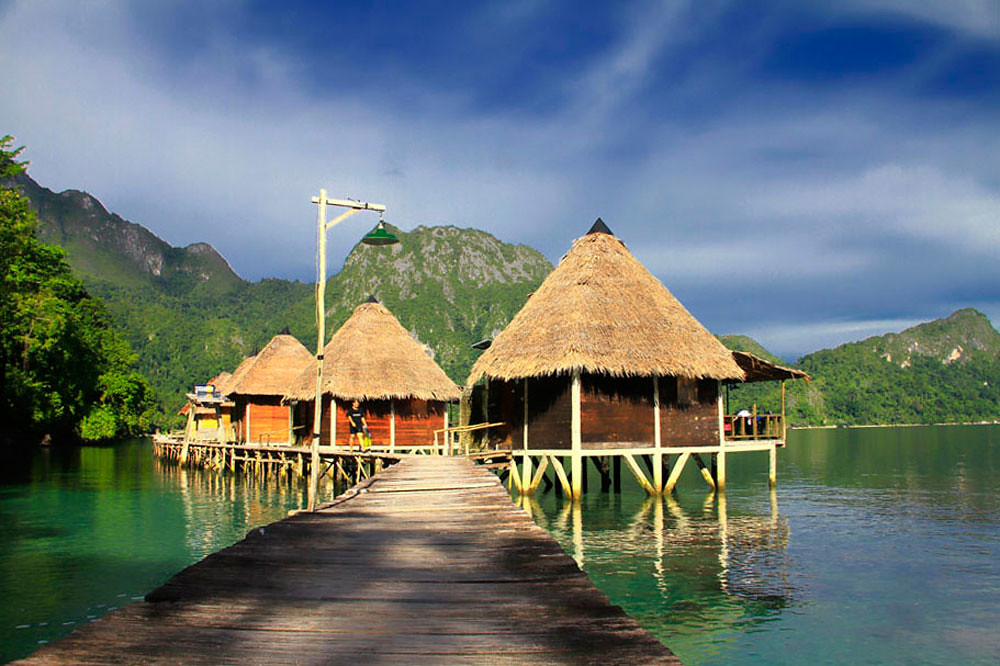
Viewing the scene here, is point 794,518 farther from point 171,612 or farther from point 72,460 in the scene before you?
point 72,460

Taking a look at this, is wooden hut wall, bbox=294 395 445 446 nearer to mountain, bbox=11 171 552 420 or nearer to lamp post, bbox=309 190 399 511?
lamp post, bbox=309 190 399 511

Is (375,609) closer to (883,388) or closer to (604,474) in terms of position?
(604,474)

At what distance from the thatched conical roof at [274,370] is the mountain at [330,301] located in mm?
60291

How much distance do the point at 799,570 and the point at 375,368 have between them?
1862 centimetres

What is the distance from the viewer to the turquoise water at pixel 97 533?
33.5ft

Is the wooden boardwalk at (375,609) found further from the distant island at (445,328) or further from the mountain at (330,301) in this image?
the distant island at (445,328)

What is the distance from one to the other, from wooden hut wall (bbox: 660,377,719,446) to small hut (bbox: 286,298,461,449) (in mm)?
9514

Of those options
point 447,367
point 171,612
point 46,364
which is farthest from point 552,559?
point 447,367

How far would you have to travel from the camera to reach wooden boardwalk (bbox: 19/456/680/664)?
333 centimetres

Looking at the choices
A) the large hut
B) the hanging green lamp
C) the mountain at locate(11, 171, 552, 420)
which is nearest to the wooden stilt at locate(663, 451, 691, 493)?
the large hut

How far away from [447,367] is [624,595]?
99.5 m

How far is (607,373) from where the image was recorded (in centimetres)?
1964

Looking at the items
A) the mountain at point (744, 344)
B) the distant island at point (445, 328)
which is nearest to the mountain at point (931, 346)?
the distant island at point (445, 328)

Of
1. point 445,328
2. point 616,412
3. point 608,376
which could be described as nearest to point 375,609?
point 608,376
